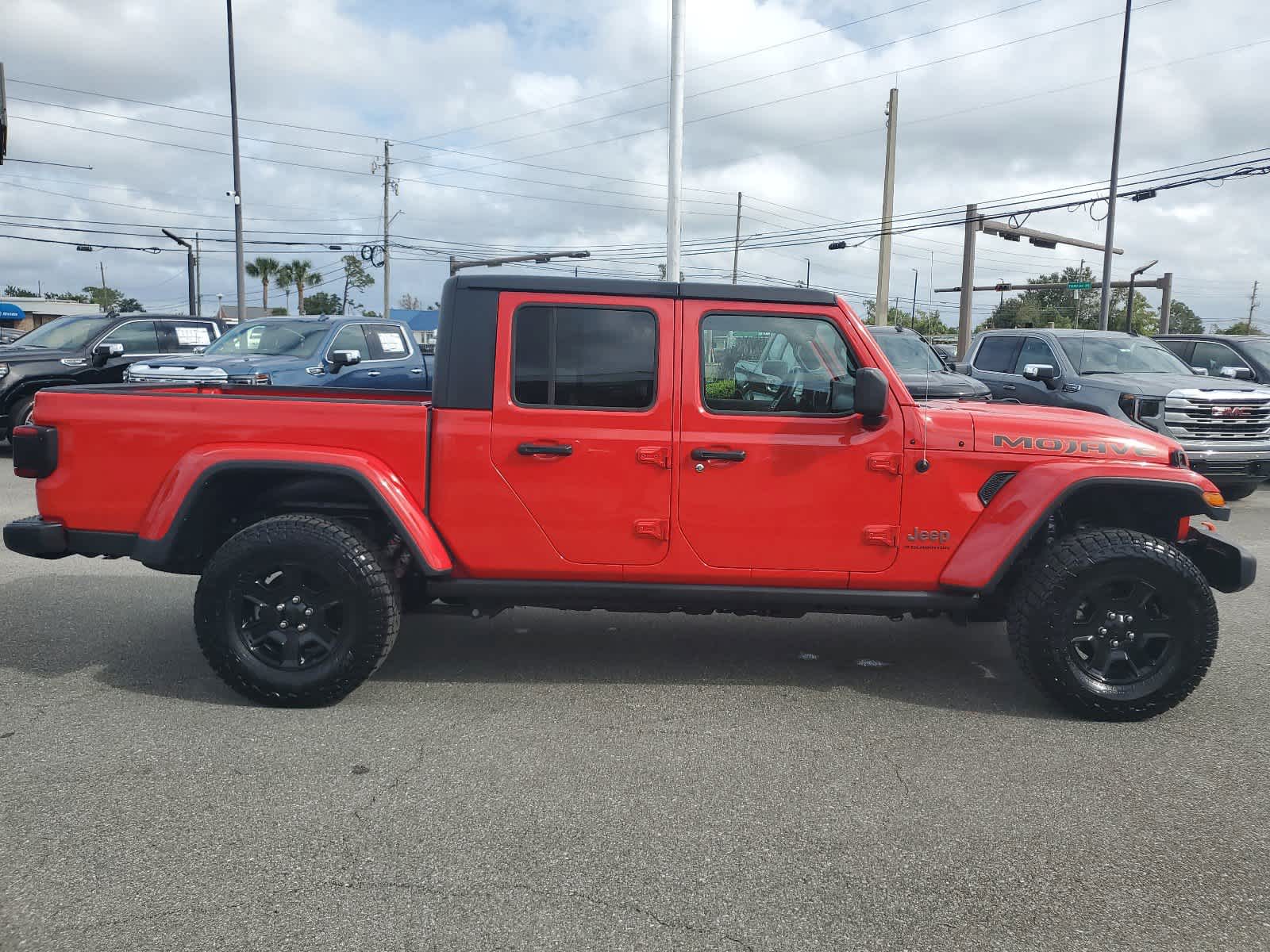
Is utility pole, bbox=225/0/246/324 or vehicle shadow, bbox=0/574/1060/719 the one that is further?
utility pole, bbox=225/0/246/324

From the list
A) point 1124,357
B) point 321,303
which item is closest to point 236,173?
point 1124,357

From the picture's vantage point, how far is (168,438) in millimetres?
4074

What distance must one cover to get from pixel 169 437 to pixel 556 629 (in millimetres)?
2245

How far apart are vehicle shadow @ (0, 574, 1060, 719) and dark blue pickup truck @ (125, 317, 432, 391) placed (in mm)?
5145

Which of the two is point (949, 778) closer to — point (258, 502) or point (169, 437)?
point (258, 502)

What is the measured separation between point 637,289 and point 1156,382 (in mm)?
8298

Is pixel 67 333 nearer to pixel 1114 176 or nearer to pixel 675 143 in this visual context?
pixel 675 143

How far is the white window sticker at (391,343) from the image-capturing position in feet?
40.7

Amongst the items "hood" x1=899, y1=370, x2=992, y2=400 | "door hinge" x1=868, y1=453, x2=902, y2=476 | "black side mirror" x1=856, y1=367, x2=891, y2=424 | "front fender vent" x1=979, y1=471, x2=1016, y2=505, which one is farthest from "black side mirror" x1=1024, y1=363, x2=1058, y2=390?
"black side mirror" x1=856, y1=367, x2=891, y2=424

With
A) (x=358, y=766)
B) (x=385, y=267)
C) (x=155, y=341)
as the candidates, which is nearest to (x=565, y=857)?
(x=358, y=766)

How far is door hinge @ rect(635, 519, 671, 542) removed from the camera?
4074 mm

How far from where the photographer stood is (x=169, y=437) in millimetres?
4074

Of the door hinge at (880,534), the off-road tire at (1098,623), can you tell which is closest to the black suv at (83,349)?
the door hinge at (880,534)

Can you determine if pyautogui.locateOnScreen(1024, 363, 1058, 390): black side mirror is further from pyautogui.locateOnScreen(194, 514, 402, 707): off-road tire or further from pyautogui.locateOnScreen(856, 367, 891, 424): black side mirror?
pyautogui.locateOnScreen(194, 514, 402, 707): off-road tire
